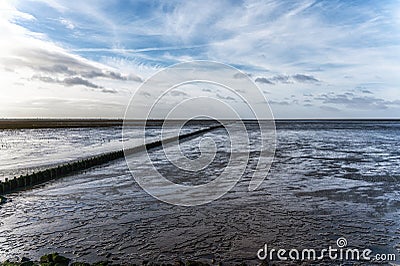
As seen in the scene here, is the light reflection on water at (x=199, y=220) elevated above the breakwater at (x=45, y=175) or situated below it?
below

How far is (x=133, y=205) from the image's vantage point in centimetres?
1449

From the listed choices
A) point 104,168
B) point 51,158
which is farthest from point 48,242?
point 51,158

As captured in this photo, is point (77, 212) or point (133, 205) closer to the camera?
point (77, 212)

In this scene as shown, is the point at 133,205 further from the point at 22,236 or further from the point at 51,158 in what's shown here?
the point at 51,158

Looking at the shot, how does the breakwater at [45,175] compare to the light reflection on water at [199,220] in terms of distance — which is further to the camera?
the breakwater at [45,175]

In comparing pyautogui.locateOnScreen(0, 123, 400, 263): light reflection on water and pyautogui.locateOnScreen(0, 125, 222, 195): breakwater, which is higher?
pyautogui.locateOnScreen(0, 125, 222, 195): breakwater

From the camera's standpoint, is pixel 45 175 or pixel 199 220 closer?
pixel 199 220

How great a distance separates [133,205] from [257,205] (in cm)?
550

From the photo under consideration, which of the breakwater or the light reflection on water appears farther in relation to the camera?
the breakwater

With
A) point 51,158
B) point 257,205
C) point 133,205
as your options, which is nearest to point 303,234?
point 257,205

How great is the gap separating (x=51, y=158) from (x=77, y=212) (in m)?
19.3

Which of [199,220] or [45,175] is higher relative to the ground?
[45,175]

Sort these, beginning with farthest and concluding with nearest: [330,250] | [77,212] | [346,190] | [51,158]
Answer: [51,158], [346,190], [77,212], [330,250]

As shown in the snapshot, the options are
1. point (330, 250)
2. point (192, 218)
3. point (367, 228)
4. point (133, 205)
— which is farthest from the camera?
point (133, 205)
